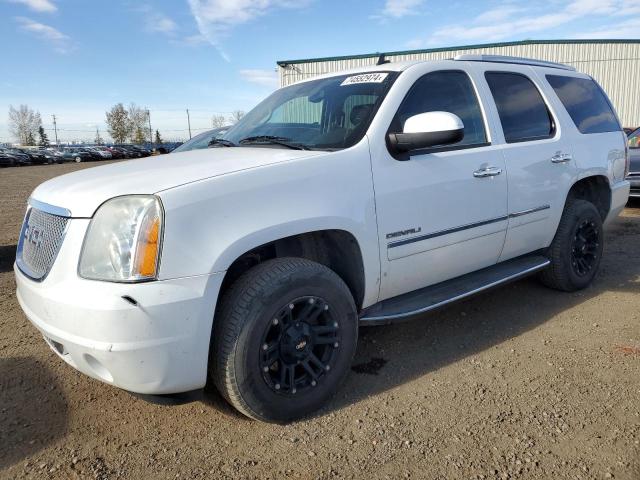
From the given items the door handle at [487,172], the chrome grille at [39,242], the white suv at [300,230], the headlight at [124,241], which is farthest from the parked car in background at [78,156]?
the headlight at [124,241]

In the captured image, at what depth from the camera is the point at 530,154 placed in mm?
3779

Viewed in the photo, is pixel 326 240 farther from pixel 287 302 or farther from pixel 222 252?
pixel 222 252

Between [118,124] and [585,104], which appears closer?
[585,104]

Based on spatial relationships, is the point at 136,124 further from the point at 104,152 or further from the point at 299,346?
the point at 299,346

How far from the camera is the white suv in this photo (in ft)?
7.24

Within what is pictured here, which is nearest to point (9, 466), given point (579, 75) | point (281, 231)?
point (281, 231)

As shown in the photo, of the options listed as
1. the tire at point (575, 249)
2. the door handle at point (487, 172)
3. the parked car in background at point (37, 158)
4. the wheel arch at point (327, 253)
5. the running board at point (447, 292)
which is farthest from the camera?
the parked car in background at point (37, 158)

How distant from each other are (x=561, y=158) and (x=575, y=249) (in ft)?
2.99

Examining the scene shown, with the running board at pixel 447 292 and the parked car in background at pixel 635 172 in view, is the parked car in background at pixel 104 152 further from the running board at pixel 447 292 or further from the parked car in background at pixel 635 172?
the running board at pixel 447 292

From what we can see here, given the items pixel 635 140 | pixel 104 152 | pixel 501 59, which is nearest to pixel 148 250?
pixel 501 59

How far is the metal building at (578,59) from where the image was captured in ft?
77.5

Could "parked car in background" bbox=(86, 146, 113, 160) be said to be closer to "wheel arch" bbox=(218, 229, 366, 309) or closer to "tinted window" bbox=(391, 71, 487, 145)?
"tinted window" bbox=(391, 71, 487, 145)

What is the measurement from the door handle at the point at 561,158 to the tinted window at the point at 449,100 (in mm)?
816

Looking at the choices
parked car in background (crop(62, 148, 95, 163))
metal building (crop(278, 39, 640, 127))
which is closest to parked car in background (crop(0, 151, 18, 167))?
parked car in background (crop(62, 148, 95, 163))
